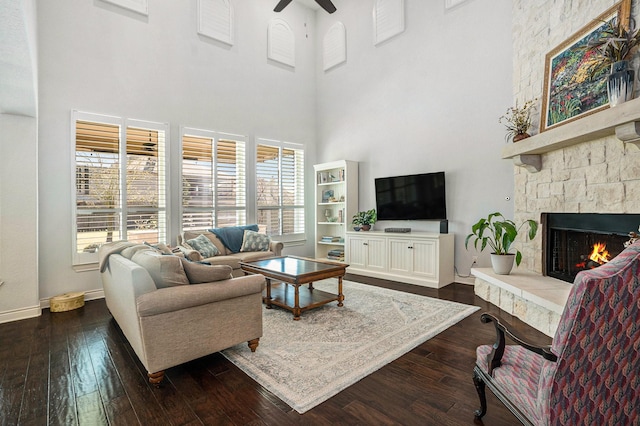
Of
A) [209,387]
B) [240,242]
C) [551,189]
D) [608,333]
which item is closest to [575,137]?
[551,189]

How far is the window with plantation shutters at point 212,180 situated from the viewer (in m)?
5.50

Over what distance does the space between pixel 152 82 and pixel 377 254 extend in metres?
4.62

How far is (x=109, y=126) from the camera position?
4.76 metres

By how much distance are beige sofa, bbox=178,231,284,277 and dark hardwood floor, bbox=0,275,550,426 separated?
5.99 ft

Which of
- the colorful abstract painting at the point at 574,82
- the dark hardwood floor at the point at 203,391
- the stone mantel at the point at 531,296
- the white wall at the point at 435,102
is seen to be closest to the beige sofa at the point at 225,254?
→ the dark hardwood floor at the point at 203,391

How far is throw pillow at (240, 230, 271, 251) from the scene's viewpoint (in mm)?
5449

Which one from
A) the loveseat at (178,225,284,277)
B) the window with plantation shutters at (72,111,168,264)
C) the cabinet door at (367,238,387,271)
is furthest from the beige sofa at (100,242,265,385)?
the cabinet door at (367,238,387,271)

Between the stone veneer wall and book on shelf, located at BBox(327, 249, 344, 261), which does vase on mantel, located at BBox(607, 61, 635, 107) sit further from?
book on shelf, located at BBox(327, 249, 344, 261)

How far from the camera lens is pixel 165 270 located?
7.73ft

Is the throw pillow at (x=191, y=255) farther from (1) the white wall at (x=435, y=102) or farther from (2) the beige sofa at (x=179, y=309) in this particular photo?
(1) the white wall at (x=435, y=102)

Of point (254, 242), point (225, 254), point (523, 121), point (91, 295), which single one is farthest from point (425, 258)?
point (91, 295)

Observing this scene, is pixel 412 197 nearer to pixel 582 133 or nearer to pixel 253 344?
pixel 582 133

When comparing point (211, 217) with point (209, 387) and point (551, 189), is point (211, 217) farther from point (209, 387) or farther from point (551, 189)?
point (551, 189)

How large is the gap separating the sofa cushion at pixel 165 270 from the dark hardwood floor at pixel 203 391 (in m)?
0.70
